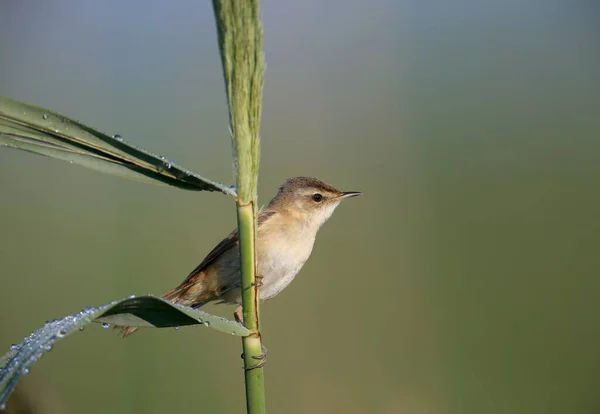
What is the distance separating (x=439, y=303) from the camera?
2449 millimetres

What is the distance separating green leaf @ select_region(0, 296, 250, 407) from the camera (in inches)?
15.9

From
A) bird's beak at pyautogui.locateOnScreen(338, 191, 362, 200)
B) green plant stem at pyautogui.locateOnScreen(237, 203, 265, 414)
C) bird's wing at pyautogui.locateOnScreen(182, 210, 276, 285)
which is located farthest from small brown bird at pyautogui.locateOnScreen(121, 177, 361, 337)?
green plant stem at pyautogui.locateOnScreen(237, 203, 265, 414)

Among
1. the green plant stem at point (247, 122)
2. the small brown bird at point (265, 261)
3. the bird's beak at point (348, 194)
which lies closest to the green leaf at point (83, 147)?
the green plant stem at point (247, 122)

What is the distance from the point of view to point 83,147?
0.51m

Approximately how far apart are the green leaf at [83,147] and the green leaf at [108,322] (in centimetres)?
12

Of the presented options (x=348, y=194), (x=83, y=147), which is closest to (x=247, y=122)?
(x=83, y=147)

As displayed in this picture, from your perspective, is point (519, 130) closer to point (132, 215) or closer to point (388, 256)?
point (388, 256)

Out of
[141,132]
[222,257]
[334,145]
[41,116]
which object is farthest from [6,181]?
[41,116]

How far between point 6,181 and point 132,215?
85 centimetres

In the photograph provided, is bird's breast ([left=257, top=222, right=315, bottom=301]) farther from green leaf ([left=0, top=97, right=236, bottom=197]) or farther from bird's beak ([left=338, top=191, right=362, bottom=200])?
green leaf ([left=0, top=97, right=236, bottom=197])

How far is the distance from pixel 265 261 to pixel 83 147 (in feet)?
3.43

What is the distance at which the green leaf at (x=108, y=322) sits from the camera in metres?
0.40

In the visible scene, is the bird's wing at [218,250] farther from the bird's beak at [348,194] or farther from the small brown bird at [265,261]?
the bird's beak at [348,194]

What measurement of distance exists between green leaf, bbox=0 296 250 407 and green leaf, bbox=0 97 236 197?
12cm
